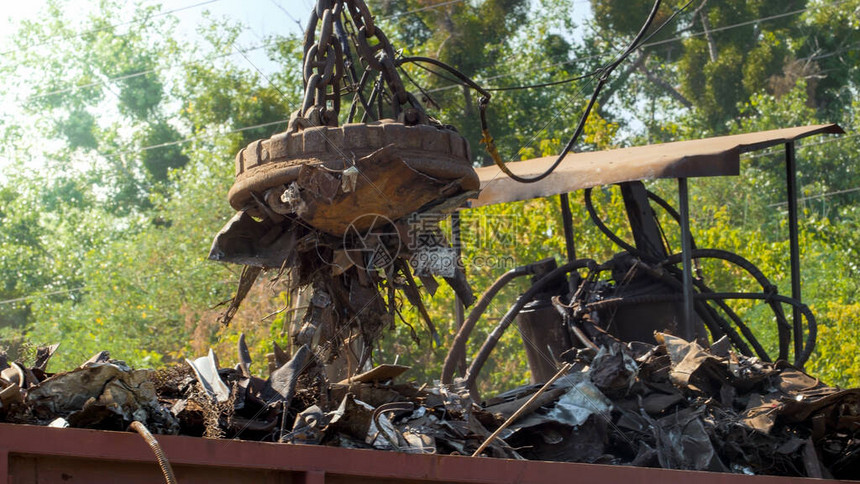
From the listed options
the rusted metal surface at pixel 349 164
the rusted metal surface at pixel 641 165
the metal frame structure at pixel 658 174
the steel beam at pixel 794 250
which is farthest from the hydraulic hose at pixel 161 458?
the steel beam at pixel 794 250

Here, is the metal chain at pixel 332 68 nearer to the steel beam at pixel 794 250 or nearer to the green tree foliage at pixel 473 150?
the steel beam at pixel 794 250

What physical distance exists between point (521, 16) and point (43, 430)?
23185 mm

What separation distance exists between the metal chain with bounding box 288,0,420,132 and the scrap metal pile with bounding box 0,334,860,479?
3.29ft

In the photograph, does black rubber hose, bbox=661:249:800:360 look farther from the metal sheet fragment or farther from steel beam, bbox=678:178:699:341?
the metal sheet fragment

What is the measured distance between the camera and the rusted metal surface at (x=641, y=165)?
263 inches

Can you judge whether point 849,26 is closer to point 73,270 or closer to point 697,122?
point 697,122

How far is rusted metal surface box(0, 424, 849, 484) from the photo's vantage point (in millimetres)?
2645

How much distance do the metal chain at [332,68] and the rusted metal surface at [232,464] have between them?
1.57 metres

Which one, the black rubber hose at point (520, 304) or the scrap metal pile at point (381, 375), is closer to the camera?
the scrap metal pile at point (381, 375)

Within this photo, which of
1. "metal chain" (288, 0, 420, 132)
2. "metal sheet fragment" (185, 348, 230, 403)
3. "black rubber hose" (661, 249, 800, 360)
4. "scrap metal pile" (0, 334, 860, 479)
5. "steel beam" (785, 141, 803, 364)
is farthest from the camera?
"steel beam" (785, 141, 803, 364)

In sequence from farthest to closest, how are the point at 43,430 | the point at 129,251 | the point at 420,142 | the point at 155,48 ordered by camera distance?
the point at 155,48 → the point at 129,251 → the point at 420,142 → the point at 43,430

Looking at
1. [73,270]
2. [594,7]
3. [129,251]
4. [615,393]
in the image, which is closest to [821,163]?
[594,7]

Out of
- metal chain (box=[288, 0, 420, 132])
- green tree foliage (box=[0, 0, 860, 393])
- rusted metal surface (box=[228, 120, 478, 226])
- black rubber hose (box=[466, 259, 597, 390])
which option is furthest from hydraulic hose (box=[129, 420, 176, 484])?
green tree foliage (box=[0, 0, 860, 393])

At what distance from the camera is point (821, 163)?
25859 mm
